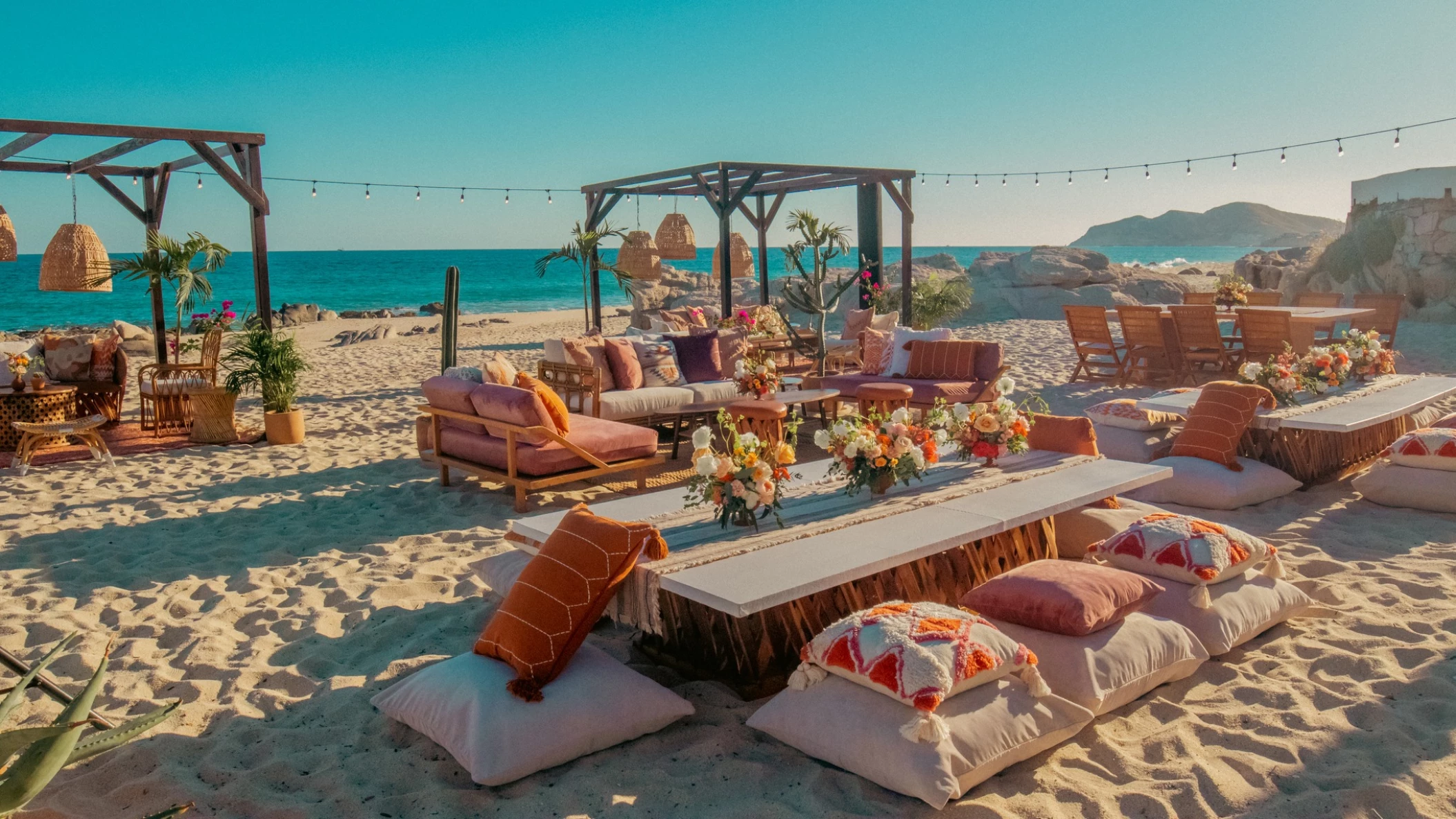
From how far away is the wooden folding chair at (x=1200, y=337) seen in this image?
10008 mm

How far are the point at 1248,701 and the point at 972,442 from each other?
1.74 metres

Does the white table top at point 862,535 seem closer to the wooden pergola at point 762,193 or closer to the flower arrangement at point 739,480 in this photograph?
the flower arrangement at point 739,480

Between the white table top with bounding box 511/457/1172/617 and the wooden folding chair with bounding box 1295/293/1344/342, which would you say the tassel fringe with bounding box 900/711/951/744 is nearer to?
the white table top with bounding box 511/457/1172/617

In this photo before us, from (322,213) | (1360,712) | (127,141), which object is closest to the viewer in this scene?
(1360,712)

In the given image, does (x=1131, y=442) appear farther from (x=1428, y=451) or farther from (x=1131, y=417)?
(x=1428, y=451)

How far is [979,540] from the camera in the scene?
3.96 metres

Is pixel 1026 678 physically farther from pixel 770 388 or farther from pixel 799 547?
pixel 770 388

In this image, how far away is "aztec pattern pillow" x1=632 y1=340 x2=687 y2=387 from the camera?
8.02m

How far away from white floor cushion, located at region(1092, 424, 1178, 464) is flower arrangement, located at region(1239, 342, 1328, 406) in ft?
2.09

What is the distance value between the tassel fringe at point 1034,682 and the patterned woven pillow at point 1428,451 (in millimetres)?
3920

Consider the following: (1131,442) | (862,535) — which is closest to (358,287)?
(1131,442)

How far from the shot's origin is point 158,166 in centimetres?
1035

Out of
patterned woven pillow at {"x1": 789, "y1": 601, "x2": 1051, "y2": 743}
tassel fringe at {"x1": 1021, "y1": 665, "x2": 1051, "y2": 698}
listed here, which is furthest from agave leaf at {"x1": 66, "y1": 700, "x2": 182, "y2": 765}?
tassel fringe at {"x1": 1021, "y1": 665, "x2": 1051, "y2": 698}

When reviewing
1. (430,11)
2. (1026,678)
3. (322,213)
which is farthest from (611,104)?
(1026,678)
